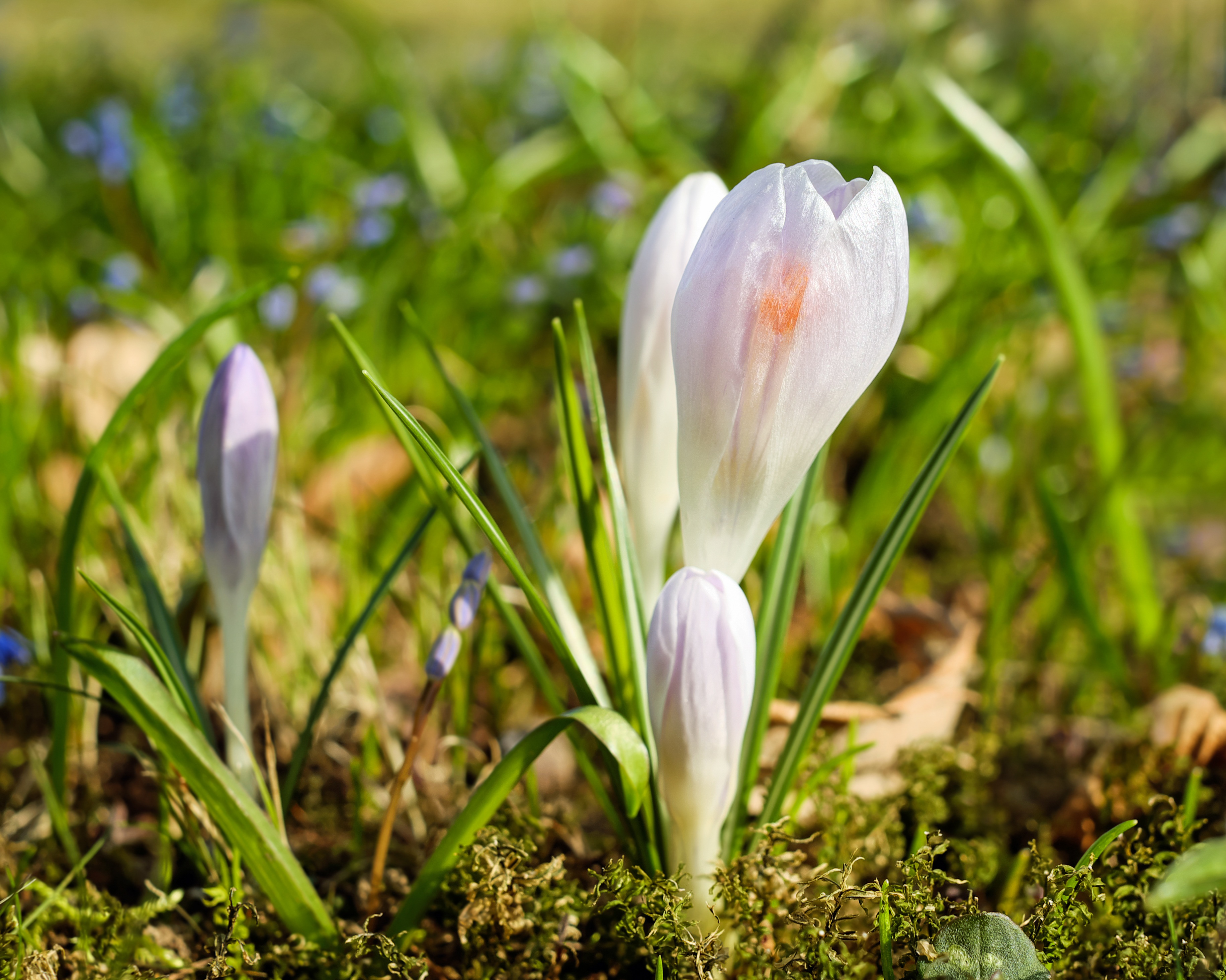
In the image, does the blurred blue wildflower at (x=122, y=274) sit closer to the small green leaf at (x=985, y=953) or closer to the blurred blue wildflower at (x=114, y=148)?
the blurred blue wildflower at (x=114, y=148)

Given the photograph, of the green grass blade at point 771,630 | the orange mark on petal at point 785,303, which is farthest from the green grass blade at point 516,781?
the orange mark on petal at point 785,303

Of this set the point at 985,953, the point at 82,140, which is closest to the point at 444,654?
the point at 985,953

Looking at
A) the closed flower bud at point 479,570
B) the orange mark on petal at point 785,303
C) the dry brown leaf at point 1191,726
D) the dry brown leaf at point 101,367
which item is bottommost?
the dry brown leaf at point 1191,726

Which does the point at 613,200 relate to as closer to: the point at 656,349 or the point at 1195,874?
the point at 656,349

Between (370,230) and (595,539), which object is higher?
(370,230)

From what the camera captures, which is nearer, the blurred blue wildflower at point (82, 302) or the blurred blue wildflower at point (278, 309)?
the blurred blue wildflower at point (278, 309)
